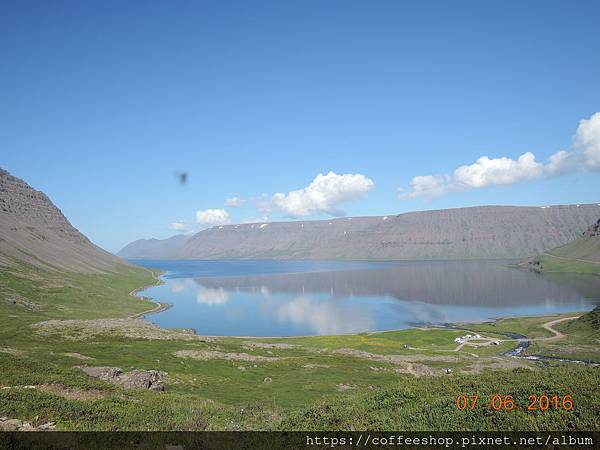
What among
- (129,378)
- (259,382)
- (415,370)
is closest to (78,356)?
(129,378)

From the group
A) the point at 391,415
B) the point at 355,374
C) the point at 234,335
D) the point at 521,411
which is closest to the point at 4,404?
the point at 391,415

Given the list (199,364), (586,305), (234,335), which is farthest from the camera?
(586,305)

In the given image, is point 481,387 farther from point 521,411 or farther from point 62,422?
point 62,422

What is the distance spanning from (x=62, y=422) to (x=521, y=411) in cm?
A: 2303

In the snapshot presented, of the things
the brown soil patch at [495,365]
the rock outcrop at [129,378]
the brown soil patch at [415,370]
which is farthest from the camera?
the brown soil patch at [495,365]

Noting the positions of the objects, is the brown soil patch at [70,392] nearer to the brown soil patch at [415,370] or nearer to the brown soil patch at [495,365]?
the brown soil patch at [415,370]

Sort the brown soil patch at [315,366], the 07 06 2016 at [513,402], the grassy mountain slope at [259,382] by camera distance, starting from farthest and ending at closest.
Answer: the brown soil patch at [315,366] < the grassy mountain slope at [259,382] < the 07 06 2016 at [513,402]

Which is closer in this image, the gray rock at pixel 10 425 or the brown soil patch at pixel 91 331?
the gray rock at pixel 10 425

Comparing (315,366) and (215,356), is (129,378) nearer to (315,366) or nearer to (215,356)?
(215,356)

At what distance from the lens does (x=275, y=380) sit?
54.3 meters

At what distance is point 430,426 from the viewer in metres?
19.7

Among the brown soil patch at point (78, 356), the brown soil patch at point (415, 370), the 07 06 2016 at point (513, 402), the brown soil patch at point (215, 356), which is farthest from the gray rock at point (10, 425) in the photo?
the brown soil patch at point (415, 370)

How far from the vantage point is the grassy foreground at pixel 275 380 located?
21234 mm

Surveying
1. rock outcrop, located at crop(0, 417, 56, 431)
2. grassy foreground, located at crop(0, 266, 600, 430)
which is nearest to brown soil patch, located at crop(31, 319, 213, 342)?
grassy foreground, located at crop(0, 266, 600, 430)
